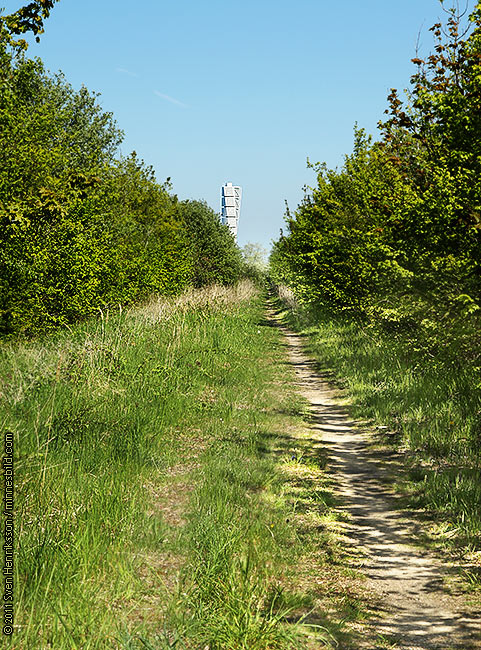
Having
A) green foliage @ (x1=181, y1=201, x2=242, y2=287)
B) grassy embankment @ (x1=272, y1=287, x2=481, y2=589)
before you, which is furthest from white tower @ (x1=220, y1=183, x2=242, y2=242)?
grassy embankment @ (x1=272, y1=287, x2=481, y2=589)

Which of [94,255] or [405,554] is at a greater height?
[94,255]

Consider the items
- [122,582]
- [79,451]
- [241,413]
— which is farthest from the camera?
[241,413]

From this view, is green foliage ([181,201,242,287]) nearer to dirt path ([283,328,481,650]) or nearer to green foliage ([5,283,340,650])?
green foliage ([5,283,340,650])

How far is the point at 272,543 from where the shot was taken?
495 centimetres

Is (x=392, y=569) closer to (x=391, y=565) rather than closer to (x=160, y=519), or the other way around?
(x=391, y=565)

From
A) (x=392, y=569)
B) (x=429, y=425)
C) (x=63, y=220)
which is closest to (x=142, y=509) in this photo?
(x=392, y=569)

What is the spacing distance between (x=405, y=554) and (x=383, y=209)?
7.78 meters

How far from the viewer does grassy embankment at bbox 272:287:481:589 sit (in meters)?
5.61

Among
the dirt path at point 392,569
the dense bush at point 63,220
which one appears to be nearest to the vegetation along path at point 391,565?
the dirt path at point 392,569

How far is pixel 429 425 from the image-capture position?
27.2 feet

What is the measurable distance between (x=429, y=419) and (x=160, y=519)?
508cm

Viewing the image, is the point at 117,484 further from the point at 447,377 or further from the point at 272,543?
the point at 447,377

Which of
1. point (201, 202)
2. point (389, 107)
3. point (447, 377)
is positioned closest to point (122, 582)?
point (447, 377)

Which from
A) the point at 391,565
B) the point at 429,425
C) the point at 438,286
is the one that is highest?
the point at 438,286
